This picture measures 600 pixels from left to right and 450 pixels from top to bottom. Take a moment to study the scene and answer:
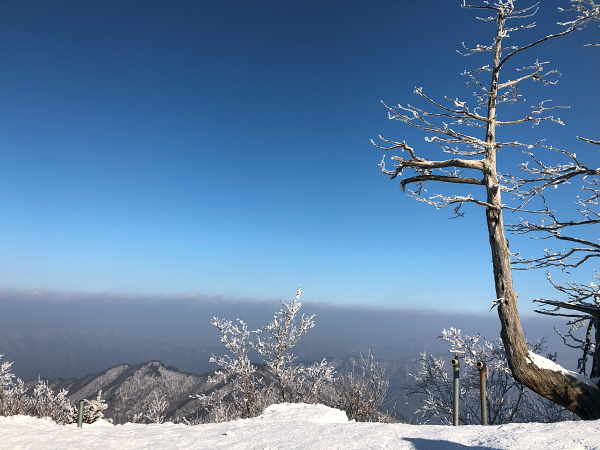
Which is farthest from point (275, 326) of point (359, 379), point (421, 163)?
point (421, 163)

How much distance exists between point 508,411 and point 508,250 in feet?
54.1

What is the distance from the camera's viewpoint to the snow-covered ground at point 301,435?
10.5 ft

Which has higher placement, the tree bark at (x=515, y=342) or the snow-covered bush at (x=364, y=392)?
the tree bark at (x=515, y=342)

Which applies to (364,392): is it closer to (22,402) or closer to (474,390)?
A: (474,390)

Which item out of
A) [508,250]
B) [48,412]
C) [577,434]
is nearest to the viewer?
[577,434]

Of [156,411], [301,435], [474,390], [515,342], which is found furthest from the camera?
[156,411]

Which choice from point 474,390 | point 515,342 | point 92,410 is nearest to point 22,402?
point 92,410

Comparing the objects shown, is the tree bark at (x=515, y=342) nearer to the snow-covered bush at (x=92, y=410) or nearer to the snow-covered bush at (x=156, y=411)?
the snow-covered bush at (x=92, y=410)

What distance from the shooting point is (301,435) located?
4.50 meters

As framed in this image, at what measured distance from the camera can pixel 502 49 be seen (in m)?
5.16

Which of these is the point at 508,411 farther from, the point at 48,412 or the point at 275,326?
the point at 48,412

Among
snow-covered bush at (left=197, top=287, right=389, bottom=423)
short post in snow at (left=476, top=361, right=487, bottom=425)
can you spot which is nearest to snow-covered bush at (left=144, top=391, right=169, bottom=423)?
snow-covered bush at (left=197, top=287, right=389, bottom=423)

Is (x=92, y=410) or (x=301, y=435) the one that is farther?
(x=92, y=410)

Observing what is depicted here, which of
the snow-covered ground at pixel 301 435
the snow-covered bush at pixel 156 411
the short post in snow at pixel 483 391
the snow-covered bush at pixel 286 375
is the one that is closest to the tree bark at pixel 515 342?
the short post in snow at pixel 483 391
